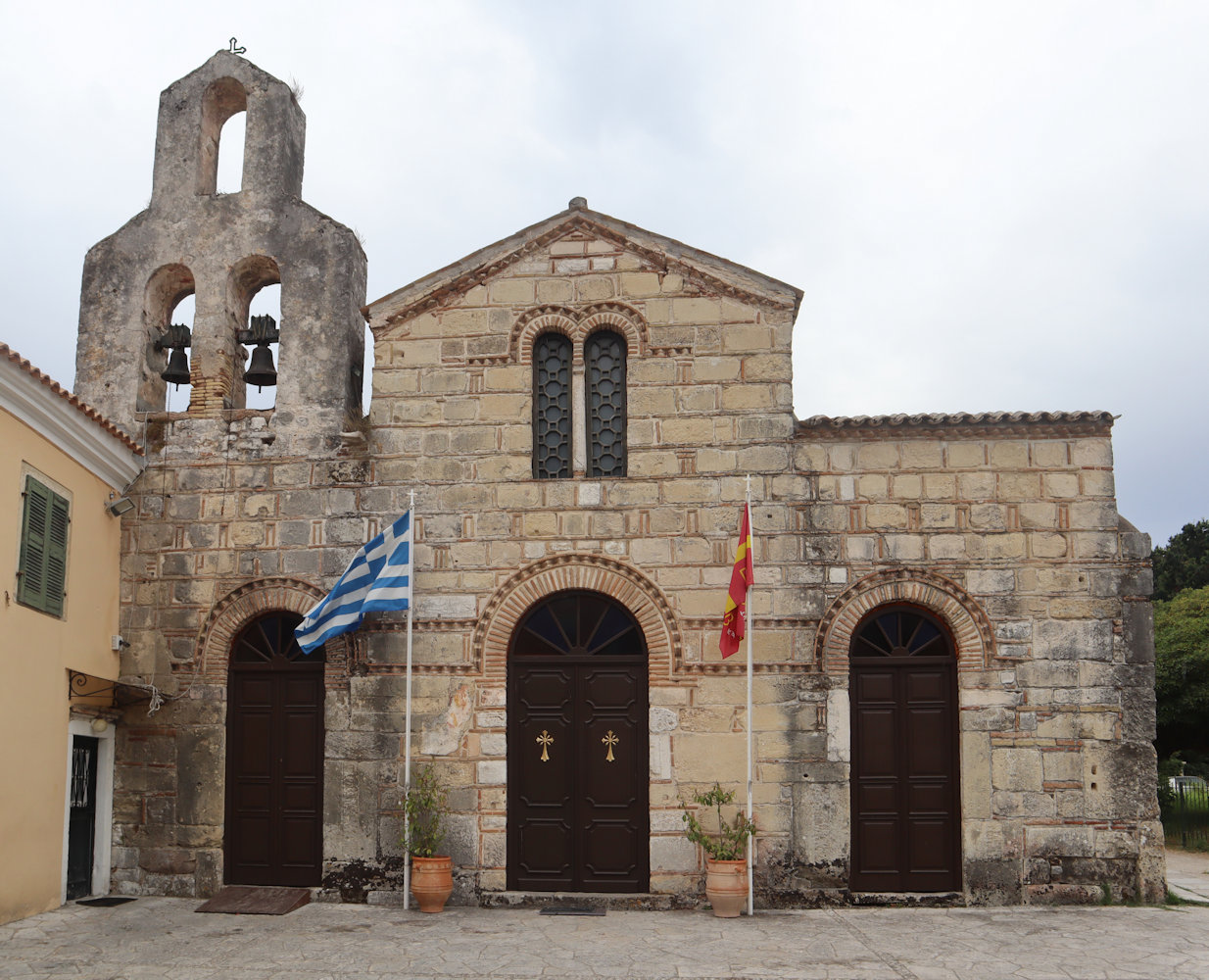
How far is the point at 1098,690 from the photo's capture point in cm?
1127

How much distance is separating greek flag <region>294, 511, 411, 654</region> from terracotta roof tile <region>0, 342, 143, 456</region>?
2.79 meters

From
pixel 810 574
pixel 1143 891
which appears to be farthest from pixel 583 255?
pixel 1143 891

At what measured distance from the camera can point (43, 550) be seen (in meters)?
10.8

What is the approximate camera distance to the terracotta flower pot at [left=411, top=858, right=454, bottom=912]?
35.8 ft

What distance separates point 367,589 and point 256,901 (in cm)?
327

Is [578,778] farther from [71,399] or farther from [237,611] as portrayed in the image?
[71,399]

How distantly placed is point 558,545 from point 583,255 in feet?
10.6

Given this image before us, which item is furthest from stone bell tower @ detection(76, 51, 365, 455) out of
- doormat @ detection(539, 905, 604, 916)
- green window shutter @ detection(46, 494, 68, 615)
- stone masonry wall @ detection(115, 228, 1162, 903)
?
doormat @ detection(539, 905, 604, 916)

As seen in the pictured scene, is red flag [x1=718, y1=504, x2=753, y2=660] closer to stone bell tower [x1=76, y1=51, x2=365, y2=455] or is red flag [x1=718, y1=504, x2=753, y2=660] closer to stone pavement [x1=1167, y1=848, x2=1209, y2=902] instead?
stone bell tower [x1=76, y1=51, x2=365, y2=455]

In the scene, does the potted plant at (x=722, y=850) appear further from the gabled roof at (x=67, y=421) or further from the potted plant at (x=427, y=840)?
the gabled roof at (x=67, y=421)

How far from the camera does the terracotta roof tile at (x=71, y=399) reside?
387 inches

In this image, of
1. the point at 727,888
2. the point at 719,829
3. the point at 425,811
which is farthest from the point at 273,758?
the point at 727,888

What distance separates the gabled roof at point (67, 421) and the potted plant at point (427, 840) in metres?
4.60

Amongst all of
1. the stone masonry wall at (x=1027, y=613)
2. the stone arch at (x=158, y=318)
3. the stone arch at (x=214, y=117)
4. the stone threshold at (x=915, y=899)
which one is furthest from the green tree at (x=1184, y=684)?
the stone arch at (x=214, y=117)
